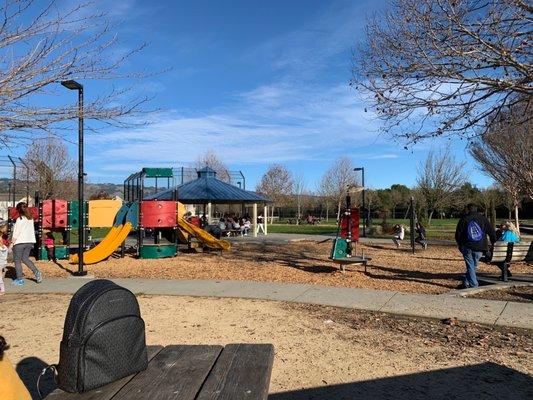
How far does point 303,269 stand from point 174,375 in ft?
34.8

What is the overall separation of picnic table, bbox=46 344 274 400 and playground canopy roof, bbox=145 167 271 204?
2368cm

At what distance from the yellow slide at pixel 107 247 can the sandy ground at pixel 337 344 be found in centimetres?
620

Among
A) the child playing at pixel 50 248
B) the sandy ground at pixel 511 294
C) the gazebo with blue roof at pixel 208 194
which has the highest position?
the gazebo with blue roof at pixel 208 194

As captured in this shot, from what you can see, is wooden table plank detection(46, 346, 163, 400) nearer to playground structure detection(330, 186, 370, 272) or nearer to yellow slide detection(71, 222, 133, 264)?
playground structure detection(330, 186, 370, 272)

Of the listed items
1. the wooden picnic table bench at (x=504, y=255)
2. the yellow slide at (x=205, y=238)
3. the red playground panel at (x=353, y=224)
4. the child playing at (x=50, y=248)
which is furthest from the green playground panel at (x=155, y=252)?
the wooden picnic table bench at (x=504, y=255)

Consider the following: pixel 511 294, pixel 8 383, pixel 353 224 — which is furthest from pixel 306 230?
pixel 8 383

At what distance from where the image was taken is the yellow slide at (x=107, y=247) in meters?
15.1

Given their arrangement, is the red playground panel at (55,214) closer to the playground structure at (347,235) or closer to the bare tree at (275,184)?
the playground structure at (347,235)

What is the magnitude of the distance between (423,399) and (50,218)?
14627mm

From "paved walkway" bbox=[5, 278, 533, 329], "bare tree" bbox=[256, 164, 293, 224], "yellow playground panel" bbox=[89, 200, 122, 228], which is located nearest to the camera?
"paved walkway" bbox=[5, 278, 533, 329]

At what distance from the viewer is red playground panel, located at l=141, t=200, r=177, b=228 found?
17.2m

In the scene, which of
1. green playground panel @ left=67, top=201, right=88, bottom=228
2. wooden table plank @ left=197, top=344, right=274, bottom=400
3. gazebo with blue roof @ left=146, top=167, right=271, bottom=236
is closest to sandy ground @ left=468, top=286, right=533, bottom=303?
wooden table plank @ left=197, top=344, right=274, bottom=400

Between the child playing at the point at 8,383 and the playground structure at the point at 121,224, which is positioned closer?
the child playing at the point at 8,383

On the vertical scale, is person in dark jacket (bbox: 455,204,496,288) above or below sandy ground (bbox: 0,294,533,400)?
above
